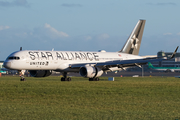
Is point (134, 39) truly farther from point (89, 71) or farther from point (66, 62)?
point (89, 71)

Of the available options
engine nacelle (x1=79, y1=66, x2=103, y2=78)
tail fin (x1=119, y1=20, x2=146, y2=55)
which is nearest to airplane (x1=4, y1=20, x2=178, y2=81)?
engine nacelle (x1=79, y1=66, x2=103, y2=78)

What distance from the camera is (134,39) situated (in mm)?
58250

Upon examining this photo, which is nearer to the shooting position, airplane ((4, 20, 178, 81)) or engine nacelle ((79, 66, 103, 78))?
airplane ((4, 20, 178, 81))

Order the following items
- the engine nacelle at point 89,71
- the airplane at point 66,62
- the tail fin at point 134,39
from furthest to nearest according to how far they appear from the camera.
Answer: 1. the tail fin at point 134,39
2. the engine nacelle at point 89,71
3. the airplane at point 66,62

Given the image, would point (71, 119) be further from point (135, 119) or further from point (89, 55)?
point (89, 55)

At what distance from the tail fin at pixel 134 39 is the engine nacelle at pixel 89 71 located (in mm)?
13087

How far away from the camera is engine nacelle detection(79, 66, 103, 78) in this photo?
45.2 m

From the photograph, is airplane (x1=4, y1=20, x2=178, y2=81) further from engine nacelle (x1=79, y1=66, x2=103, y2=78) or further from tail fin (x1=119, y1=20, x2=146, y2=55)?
tail fin (x1=119, y1=20, x2=146, y2=55)

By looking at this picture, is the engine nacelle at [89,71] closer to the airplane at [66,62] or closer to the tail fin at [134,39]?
the airplane at [66,62]

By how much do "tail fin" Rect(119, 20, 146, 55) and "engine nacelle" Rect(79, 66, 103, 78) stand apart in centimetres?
1309

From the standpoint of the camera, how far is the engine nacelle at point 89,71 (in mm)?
45219

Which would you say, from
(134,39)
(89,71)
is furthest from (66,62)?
(134,39)

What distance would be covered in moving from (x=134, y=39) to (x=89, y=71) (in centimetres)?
1612

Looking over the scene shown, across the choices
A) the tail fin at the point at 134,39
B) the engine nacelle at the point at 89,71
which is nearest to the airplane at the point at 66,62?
the engine nacelle at the point at 89,71
